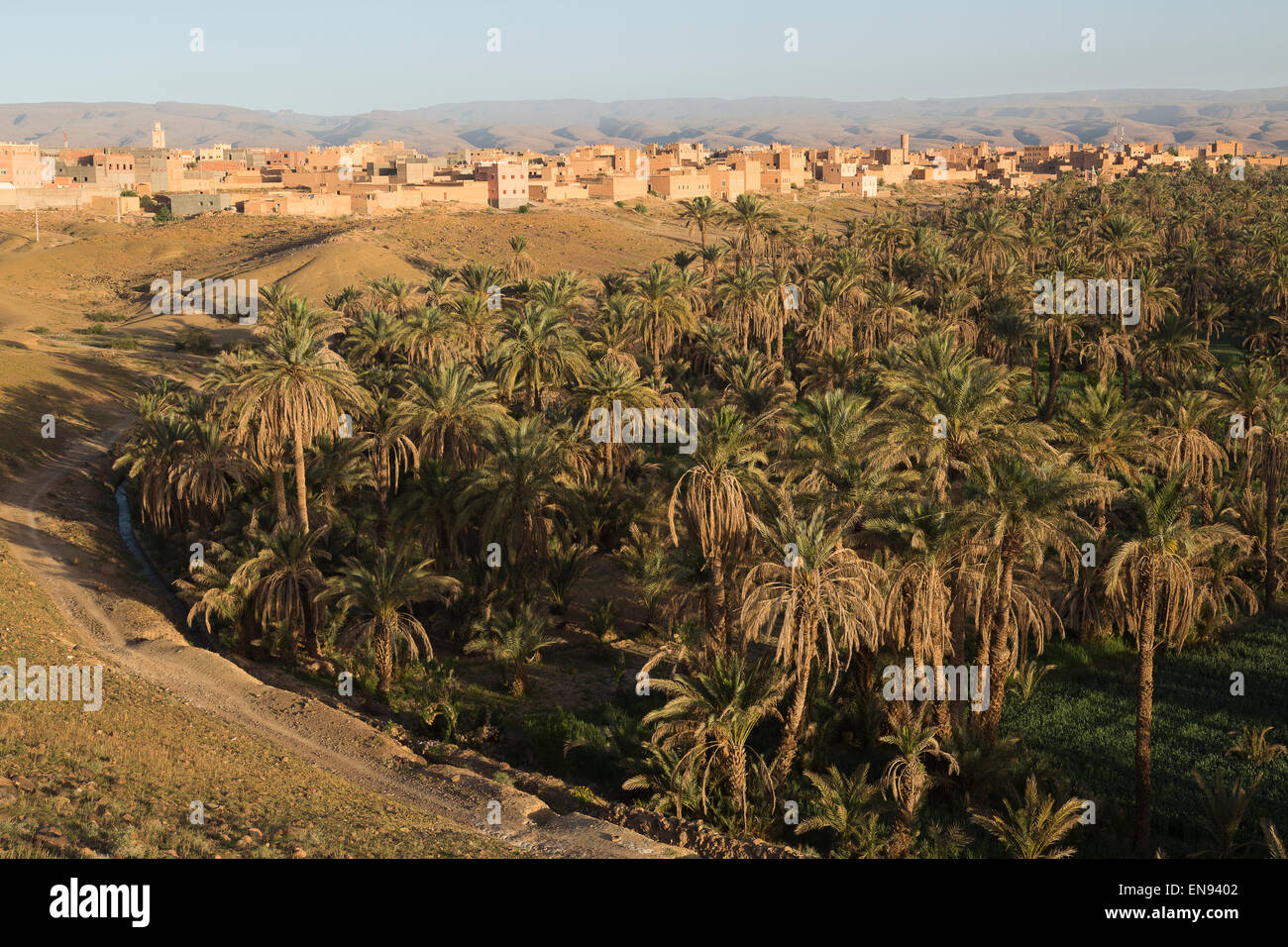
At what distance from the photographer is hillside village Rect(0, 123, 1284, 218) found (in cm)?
11744

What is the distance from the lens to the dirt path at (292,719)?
1928 centimetres

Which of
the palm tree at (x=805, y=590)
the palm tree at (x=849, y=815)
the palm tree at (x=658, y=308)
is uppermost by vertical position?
the palm tree at (x=658, y=308)

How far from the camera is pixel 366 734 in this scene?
23.2m

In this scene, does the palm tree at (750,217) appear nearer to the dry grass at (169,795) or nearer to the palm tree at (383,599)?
the palm tree at (383,599)

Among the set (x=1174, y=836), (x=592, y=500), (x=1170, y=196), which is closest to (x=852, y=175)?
(x=1170, y=196)

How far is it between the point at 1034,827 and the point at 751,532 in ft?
28.0

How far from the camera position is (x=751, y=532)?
24.3 metres

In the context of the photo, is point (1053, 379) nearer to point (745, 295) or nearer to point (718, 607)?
point (745, 295)

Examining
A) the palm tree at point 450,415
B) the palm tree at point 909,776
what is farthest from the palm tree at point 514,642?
the palm tree at point 909,776

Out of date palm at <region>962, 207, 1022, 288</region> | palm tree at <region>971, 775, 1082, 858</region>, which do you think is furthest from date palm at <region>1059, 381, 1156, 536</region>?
date palm at <region>962, 207, 1022, 288</region>

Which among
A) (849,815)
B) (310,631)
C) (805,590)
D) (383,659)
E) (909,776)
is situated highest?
(805,590)

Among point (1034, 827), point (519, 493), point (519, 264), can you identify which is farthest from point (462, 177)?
point (1034, 827)

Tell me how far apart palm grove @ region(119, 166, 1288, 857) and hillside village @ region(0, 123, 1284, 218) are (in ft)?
246

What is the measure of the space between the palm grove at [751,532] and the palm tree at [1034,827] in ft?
0.23
